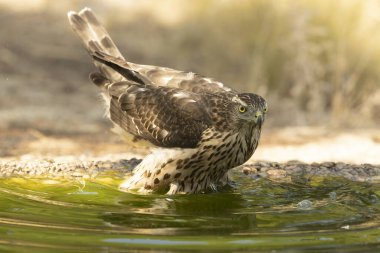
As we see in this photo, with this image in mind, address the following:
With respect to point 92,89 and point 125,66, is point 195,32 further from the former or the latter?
point 125,66

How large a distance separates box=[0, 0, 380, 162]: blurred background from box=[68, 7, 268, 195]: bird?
289 centimetres

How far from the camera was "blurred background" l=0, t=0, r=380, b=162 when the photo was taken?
1266 centimetres

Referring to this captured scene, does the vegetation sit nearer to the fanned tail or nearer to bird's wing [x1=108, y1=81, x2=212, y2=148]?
the fanned tail

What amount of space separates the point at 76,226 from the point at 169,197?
1.55 metres

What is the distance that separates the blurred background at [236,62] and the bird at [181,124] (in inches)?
114

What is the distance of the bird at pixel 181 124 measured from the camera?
7.11m

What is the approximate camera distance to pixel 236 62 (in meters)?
14.8

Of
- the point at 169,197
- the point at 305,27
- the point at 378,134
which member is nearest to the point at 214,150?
the point at 169,197

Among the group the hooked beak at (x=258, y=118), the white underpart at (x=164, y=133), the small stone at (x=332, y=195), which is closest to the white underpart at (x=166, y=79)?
the white underpart at (x=164, y=133)

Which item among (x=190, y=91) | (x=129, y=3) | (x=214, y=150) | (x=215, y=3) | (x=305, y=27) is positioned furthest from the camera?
(x=129, y=3)

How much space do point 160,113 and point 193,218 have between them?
149 centimetres

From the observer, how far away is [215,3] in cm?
1493

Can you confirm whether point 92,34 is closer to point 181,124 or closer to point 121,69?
point 121,69

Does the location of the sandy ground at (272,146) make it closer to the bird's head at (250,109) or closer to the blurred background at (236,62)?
the blurred background at (236,62)
